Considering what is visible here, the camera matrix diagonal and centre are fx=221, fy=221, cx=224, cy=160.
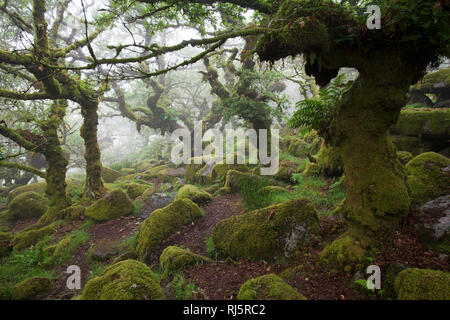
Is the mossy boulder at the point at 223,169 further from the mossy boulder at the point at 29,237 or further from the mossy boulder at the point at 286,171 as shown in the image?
the mossy boulder at the point at 29,237

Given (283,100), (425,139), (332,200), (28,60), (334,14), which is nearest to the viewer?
(334,14)

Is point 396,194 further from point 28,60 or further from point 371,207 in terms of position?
point 28,60

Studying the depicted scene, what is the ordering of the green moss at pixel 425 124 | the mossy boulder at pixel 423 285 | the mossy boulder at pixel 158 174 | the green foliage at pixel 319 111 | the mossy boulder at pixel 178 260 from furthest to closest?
the mossy boulder at pixel 158 174, the green moss at pixel 425 124, the mossy boulder at pixel 178 260, the green foliage at pixel 319 111, the mossy boulder at pixel 423 285

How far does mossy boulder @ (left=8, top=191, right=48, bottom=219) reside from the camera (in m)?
10.7

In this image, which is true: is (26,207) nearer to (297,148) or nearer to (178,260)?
(178,260)

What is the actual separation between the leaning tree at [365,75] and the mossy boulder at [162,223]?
398 centimetres

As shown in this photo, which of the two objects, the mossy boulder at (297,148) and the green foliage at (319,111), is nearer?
the green foliage at (319,111)

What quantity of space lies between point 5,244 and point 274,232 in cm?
877

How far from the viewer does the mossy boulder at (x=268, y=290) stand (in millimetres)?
2713

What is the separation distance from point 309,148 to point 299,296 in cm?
918

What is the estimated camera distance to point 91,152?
9.84m

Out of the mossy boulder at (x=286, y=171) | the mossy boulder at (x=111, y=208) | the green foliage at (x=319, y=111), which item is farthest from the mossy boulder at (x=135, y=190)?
the green foliage at (x=319, y=111)

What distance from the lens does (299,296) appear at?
2.71 m
